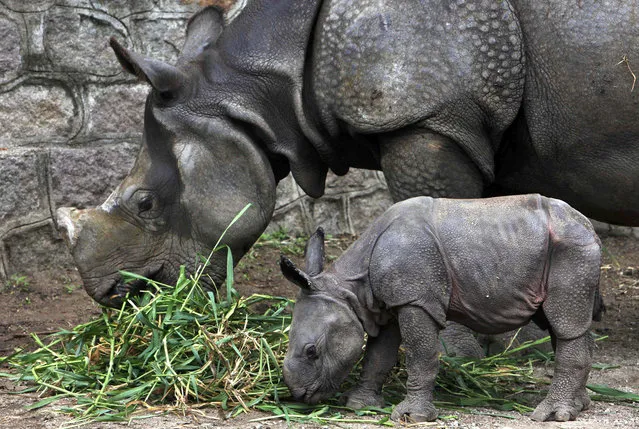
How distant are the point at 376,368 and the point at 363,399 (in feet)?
0.40

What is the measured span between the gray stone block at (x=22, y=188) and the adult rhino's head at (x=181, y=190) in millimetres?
1482

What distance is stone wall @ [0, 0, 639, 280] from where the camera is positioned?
21.0ft

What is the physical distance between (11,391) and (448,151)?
6.70ft

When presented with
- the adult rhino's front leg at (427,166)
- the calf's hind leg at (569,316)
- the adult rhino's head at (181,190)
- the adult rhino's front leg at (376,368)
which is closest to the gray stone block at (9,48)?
the adult rhino's head at (181,190)

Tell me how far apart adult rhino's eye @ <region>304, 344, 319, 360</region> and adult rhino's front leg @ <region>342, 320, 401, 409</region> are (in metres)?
0.24

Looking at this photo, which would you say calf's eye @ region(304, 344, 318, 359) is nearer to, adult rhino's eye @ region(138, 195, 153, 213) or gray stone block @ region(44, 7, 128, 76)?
adult rhino's eye @ region(138, 195, 153, 213)

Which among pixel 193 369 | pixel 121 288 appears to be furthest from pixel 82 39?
pixel 193 369

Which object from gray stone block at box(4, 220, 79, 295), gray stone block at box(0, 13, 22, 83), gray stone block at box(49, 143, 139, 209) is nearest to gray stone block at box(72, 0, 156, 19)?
gray stone block at box(0, 13, 22, 83)

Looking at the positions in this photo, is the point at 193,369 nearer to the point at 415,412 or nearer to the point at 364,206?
the point at 415,412

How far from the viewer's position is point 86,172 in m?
6.63

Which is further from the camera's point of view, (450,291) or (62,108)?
(62,108)

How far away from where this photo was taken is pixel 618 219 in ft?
16.6

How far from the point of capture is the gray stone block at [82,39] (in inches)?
256

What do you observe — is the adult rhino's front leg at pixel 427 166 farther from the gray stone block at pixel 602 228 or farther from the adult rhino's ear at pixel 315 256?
the gray stone block at pixel 602 228
